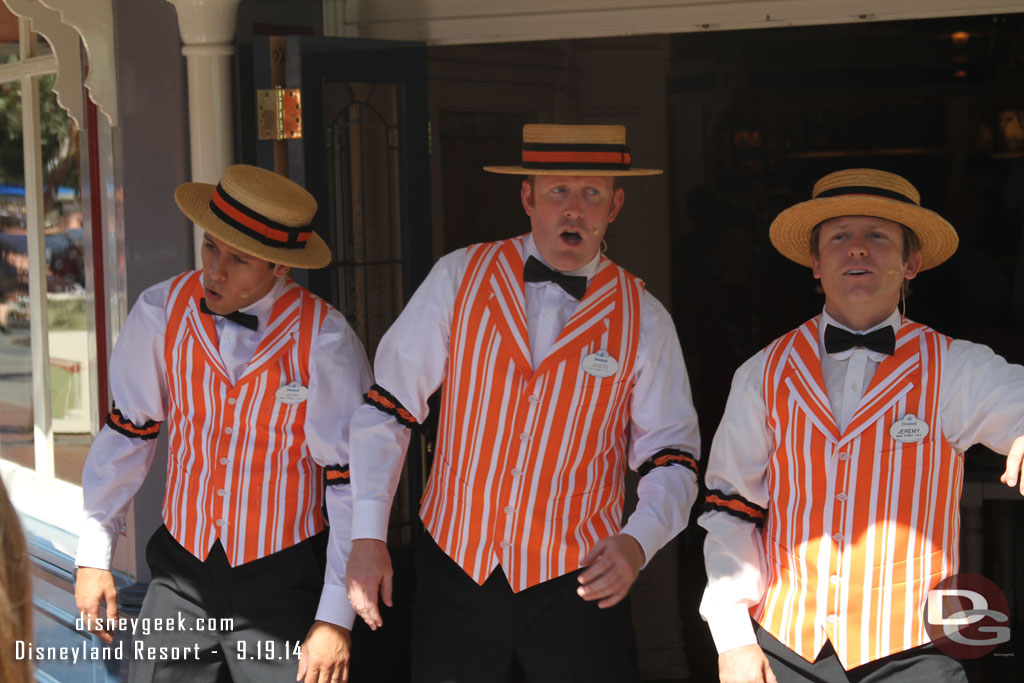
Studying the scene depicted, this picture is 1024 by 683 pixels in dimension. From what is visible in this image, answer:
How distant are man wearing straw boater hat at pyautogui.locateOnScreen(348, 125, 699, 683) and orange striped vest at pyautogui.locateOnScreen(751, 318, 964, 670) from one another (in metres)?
0.33

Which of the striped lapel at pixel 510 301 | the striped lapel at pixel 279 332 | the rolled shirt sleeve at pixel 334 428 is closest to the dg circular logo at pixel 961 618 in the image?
the striped lapel at pixel 510 301

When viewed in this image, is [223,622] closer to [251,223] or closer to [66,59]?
[251,223]

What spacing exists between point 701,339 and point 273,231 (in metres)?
3.23

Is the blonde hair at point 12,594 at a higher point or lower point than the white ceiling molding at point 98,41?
lower

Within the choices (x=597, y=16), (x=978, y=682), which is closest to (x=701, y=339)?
(x=978, y=682)

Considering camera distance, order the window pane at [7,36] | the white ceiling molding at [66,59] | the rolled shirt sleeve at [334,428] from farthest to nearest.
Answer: the window pane at [7,36] → the white ceiling molding at [66,59] → the rolled shirt sleeve at [334,428]

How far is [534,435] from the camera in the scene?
105 inches

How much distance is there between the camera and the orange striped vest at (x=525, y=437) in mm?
2639

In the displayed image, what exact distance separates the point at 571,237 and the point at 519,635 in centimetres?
91

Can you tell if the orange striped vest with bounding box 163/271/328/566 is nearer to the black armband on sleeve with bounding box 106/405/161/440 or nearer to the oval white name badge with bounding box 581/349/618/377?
the black armband on sleeve with bounding box 106/405/161/440

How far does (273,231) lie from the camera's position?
9.37 ft

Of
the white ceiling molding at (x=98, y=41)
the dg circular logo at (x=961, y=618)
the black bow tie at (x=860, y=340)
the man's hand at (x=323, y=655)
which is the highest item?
the white ceiling molding at (x=98, y=41)

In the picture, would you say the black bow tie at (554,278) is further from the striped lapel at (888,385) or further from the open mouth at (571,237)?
the striped lapel at (888,385)

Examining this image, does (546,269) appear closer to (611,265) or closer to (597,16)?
(611,265)
